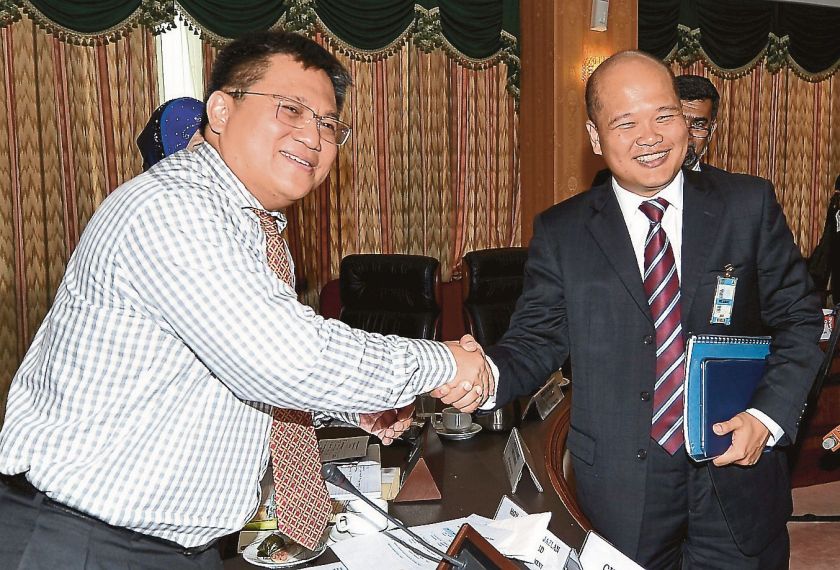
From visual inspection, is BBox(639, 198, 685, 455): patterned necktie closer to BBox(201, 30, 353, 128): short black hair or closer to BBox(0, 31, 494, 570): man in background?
BBox(0, 31, 494, 570): man in background

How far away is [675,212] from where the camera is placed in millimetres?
1733

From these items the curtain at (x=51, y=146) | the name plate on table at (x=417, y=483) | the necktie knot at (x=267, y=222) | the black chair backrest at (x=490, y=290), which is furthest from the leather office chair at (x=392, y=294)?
the necktie knot at (x=267, y=222)

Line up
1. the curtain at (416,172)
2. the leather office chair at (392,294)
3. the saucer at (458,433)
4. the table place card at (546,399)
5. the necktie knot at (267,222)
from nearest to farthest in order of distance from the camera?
1. the necktie knot at (267,222)
2. the saucer at (458,433)
3. the table place card at (546,399)
4. the leather office chair at (392,294)
5. the curtain at (416,172)

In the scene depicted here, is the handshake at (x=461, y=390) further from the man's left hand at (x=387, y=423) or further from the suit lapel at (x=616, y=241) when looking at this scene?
the suit lapel at (x=616, y=241)

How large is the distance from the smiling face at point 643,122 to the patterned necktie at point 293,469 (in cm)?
81

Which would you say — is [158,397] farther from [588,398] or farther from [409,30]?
[409,30]

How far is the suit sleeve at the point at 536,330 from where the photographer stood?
5.92ft

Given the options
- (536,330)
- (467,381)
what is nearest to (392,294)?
(536,330)

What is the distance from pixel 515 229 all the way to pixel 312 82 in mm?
4526

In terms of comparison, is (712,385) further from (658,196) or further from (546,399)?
(546,399)

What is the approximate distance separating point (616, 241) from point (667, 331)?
24 cm

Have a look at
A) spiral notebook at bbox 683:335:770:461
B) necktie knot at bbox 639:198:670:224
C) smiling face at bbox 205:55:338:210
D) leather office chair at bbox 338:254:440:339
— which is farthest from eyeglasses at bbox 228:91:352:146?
leather office chair at bbox 338:254:440:339

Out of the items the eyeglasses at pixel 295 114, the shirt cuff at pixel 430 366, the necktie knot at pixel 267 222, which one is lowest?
the shirt cuff at pixel 430 366

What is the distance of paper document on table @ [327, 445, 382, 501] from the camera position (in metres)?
1.70
